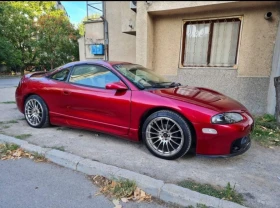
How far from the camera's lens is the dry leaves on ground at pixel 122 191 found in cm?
222

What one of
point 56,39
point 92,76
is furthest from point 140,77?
point 56,39

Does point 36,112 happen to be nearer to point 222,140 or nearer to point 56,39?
A: point 222,140

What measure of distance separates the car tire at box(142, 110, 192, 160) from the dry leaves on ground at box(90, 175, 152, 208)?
31.5 inches

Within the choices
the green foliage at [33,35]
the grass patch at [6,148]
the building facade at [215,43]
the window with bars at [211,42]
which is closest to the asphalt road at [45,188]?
the grass patch at [6,148]

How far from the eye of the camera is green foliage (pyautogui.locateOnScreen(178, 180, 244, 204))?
7.02ft

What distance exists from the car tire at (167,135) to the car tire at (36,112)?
2.13 meters

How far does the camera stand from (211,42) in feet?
19.7

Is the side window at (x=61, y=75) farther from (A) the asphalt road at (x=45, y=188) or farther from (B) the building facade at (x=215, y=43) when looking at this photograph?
(B) the building facade at (x=215, y=43)

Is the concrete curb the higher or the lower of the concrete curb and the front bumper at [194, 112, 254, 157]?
the lower

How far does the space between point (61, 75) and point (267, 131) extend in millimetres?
4213

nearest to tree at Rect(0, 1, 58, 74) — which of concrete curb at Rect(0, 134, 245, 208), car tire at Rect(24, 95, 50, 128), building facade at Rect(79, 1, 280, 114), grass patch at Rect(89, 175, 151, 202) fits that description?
building facade at Rect(79, 1, 280, 114)

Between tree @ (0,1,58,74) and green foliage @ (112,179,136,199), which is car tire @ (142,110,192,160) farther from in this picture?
tree @ (0,1,58,74)

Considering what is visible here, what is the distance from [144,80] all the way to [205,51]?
133 inches

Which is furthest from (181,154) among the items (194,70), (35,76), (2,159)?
(194,70)
